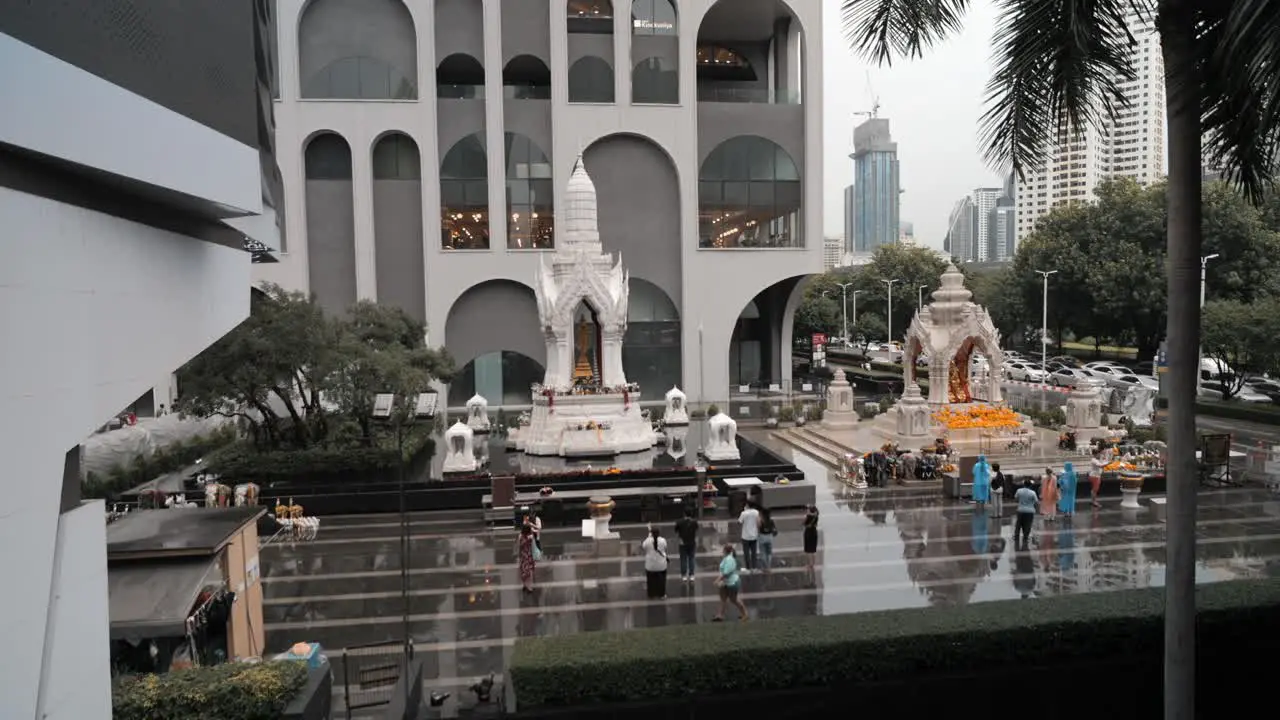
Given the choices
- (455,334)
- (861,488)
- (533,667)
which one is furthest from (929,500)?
(455,334)

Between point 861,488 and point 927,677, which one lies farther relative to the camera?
point 861,488

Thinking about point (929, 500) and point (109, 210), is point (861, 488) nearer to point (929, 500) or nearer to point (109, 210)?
point (929, 500)

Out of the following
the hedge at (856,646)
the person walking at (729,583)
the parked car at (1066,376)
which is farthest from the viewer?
the parked car at (1066,376)

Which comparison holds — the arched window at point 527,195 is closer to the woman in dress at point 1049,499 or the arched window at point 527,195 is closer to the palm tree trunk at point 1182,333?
the woman in dress at point 1049,499

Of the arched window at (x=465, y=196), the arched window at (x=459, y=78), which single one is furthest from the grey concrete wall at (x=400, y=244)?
the arched window at (x=459, y=78)

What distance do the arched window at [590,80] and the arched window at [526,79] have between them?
4.02 feet

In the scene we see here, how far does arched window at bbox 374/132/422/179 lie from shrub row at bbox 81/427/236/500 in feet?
47.1

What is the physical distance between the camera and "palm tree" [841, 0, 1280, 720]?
6586 mm

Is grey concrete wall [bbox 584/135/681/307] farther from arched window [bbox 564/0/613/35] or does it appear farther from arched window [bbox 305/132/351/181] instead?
arched window [bbox 305/132/351/181]

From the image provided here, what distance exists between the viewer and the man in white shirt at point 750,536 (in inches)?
576

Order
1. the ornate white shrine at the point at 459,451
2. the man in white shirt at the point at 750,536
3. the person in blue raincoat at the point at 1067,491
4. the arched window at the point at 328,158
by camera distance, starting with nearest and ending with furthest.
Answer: the man in white shirt at the point at 750,536, the person in blue raincoat at the point at 1067,491, the ornate white shrine at the point at 459,451, the arched window at the point at 328,158

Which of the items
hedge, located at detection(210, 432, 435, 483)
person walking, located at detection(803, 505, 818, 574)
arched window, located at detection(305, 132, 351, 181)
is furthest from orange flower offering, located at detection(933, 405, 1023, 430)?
arched window, located at detection(305, 132, 351, 181)

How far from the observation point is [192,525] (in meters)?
10.4

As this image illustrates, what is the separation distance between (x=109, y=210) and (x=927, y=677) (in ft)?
27.2
